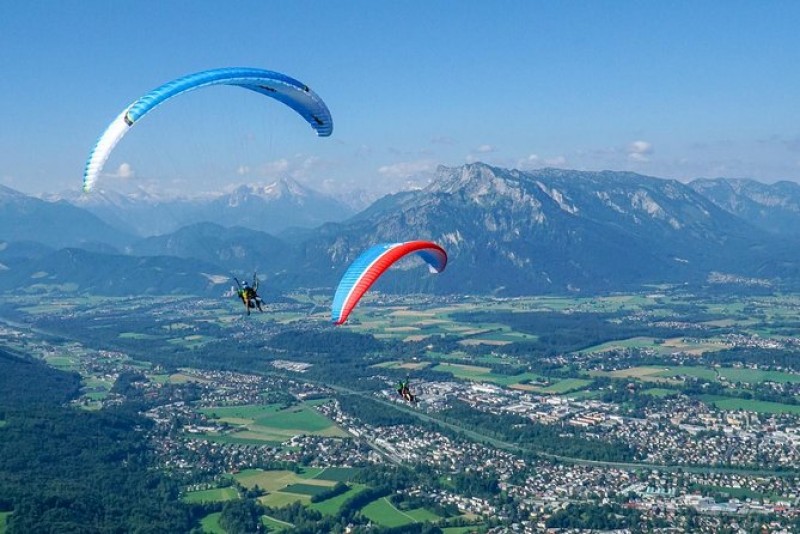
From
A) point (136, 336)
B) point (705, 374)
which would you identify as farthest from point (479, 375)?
point (136, 336)

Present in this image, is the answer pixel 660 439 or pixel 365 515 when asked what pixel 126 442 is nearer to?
pixel 365 515

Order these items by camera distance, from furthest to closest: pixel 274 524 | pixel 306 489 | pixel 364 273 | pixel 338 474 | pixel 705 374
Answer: pixel 705 374
pixel 338 474
pixel 306 489
pixel 274 524
pixel 364 273

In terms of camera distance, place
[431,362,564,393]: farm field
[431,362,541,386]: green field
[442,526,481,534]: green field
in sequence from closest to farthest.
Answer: [442,526,481,534]: green field → [431,362,564,393]: farm field → [431,362,541,386]: green field

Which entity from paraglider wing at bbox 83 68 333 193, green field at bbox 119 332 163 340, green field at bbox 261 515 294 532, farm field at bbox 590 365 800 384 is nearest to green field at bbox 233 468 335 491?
green field at bbox 261 515 294 532

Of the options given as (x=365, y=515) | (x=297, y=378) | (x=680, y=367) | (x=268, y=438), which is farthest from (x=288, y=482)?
(x=680, y=367)

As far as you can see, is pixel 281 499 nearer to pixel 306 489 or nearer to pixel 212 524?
pixel 306 489

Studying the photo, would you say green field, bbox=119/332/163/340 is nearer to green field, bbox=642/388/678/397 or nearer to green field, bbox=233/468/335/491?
green field, bbox=642/388/678/397
